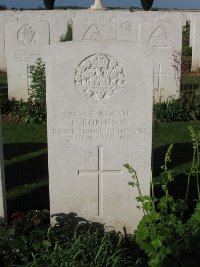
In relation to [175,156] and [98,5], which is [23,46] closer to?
[175,156]

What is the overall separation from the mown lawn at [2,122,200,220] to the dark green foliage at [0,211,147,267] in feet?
2.92

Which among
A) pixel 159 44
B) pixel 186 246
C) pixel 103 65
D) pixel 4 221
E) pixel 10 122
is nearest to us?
pixel 186 246

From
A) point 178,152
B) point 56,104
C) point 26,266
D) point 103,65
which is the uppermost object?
point 103,65

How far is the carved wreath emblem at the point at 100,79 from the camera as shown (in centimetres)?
364

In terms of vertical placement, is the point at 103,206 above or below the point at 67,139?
below

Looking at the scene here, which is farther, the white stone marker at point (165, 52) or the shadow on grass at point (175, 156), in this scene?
the white stone marker at point (165, 52)

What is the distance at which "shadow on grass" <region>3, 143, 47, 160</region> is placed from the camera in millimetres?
6207

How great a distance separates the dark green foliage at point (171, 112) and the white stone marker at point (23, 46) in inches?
93.2

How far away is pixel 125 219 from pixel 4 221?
105 cm

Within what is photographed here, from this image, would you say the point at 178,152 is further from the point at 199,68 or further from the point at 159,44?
the point at 199,68

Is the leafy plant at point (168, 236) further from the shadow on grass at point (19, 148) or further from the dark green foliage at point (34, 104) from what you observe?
the dark green foliage at point (34, 104)

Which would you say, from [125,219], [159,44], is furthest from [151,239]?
[159,44]

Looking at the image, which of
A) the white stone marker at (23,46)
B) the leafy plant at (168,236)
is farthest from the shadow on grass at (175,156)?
the white stone marker at (23,46)

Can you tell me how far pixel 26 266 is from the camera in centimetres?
321
